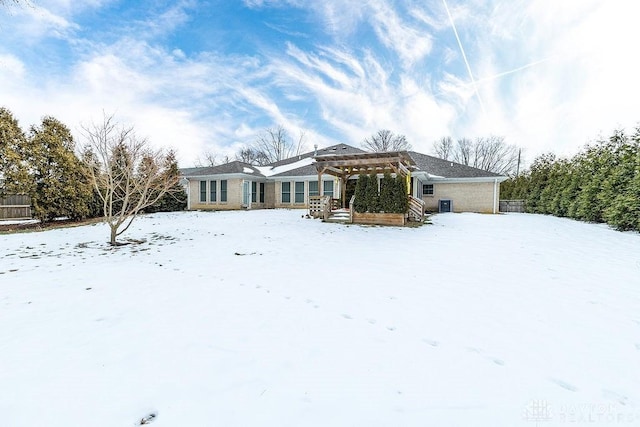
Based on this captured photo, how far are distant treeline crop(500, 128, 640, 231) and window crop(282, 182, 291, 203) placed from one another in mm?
16084

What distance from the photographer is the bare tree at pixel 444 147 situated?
41688 mm

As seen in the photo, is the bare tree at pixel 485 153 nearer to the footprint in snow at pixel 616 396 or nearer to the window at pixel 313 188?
the window at pixel 313 188

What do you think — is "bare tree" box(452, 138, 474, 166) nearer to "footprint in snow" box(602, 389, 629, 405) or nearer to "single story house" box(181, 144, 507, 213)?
"single story house" box(181, 144, 507, 213)

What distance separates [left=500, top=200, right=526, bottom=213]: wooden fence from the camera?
2186 centimetres

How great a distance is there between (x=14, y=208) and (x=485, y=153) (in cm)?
4777

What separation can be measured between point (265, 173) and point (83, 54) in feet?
38.8

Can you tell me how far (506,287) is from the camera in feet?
13.5

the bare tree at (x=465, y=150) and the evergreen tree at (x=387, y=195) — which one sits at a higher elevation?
the bare tree at (x=465, y=150)

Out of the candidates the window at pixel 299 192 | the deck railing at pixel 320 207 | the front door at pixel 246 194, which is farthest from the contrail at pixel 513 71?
the front door at pixel 246 194

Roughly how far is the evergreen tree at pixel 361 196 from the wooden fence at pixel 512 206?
52.7ft

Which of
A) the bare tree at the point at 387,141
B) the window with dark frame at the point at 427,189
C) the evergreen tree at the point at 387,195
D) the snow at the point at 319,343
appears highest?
the bare tree at the point at 387,141

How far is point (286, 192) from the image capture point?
20391mm

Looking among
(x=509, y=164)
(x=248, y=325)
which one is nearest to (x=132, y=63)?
(x=248, y=325)

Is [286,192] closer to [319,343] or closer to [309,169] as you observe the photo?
[309,169]
